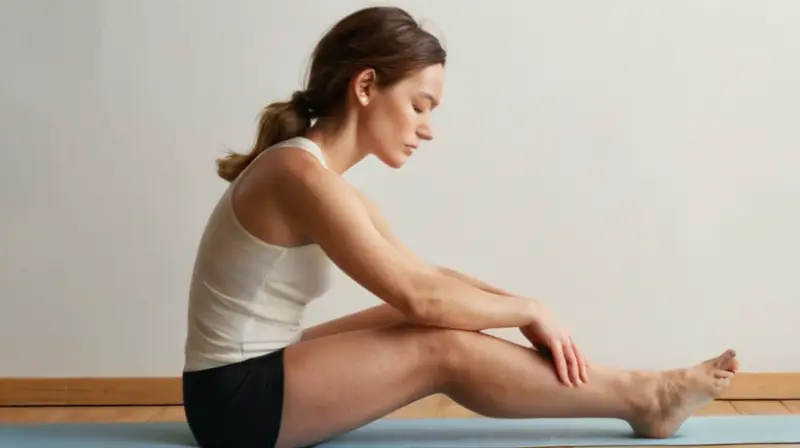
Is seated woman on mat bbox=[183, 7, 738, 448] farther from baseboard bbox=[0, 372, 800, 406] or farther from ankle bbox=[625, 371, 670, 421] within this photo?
baseboard bbox=[0, 372, 800, 406]

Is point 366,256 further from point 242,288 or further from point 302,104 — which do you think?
point 302,104

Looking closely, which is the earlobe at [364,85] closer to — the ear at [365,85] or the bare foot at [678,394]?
the ear at [365,85]

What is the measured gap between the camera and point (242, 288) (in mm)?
1498

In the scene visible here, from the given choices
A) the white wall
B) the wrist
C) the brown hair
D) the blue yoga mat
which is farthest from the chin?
the white wall

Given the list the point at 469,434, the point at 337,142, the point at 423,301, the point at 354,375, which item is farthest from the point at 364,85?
the point at 469,434

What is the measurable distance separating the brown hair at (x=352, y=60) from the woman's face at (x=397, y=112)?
0.06ft

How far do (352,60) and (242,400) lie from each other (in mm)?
578

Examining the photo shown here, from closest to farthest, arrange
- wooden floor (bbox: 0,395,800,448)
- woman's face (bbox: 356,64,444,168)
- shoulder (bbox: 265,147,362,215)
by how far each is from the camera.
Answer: shoulder (bbox: 265,147,362,215), woman's face (bbox: 356,64,444,168), wooden floor (bbox: 0,395,800,448)

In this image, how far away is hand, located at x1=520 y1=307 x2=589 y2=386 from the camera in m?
1.52

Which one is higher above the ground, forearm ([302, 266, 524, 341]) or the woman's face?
the woman's face

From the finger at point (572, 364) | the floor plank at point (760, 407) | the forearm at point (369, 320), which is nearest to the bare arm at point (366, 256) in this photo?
the finger at point (572, 364)

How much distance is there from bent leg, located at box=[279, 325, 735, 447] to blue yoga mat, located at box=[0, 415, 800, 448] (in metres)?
0.09

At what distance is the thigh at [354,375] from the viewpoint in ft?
4.84

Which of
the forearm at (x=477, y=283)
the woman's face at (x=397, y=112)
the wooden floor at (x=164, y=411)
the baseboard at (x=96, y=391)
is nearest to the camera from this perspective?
the woman's face at (x=397, y=112)
